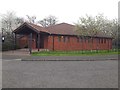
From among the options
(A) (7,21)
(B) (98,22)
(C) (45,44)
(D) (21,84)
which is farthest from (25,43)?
(D) (21,84)

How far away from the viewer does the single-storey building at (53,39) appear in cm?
3272

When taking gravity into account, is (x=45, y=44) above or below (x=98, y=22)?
below

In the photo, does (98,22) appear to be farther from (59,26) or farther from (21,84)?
(21,84)

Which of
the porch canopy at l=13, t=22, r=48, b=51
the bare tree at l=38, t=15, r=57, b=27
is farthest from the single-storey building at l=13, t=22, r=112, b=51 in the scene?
the bare tree at l=38, t=15, r=57, b=27

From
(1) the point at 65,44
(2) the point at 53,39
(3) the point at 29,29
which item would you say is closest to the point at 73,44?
(1) the point at 65,44

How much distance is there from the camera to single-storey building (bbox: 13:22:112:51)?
32.7m

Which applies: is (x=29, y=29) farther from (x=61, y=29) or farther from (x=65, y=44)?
(x=61, y=29)

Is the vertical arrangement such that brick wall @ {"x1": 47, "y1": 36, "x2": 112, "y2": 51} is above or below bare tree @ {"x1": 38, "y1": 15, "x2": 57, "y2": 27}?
below

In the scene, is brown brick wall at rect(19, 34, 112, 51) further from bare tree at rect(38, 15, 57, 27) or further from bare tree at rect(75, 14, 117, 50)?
bare tree at rect(38, 15, 57, 27)

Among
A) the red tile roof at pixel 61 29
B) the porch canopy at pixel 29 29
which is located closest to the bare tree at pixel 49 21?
the red tile roof at pixel 61 29

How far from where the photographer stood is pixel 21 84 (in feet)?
26.7

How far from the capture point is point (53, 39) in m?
33.7

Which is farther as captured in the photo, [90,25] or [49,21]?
[49,21]

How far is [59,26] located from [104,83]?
3122 cm
